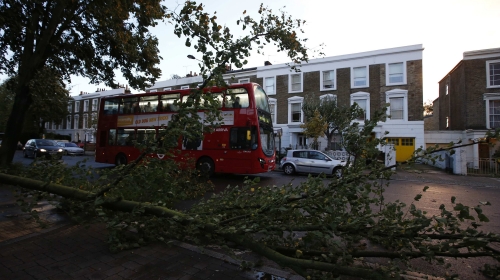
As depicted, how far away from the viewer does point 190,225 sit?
2.44 meters

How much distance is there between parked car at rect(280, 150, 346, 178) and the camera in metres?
14.2

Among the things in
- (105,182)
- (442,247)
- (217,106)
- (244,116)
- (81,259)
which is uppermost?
(244,116)

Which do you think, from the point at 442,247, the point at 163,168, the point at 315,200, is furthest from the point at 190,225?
the point at 442,247

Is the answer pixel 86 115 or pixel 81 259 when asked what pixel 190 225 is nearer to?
pixel 81 259

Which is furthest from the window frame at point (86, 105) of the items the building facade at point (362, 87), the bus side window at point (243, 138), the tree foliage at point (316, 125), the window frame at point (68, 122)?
the bus side window at point (243, 138)

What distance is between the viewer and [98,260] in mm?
3602

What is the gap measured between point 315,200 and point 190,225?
1112mm

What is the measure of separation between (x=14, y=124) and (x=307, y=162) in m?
12.3

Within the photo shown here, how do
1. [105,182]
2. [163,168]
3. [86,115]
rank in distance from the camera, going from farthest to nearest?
1. [86,115]
2. [105,182]
3. [163,168]

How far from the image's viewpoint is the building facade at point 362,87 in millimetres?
20938

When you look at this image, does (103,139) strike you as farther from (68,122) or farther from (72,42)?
→ (68,122)

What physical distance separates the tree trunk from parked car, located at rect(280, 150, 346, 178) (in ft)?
37.9

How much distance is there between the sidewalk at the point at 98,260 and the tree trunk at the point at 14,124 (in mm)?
5552

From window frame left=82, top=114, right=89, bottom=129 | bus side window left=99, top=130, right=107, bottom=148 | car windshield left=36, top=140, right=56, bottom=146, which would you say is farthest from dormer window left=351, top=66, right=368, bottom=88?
window frame left=82, top=114, right=89, bottom=129
